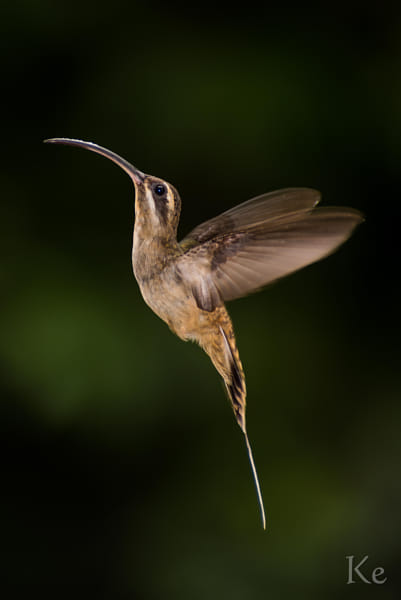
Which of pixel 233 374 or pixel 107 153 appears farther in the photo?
pixel 233 374

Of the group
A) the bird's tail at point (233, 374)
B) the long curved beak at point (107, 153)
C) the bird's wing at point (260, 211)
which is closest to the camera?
the long curved beak at point (107, 153)

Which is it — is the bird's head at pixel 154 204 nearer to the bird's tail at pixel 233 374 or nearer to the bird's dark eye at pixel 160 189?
the bird's dark eye at pixel 160 189

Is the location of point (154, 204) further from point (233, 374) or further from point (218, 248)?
point (233, 374)

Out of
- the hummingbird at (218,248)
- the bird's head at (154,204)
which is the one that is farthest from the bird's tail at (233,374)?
the bird's head at (154,204)

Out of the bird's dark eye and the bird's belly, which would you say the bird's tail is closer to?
the bird's belly

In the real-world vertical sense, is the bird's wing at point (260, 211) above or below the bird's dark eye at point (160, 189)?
below

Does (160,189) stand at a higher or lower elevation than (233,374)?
higher

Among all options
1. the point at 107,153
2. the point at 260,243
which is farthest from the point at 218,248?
the point at 107,153

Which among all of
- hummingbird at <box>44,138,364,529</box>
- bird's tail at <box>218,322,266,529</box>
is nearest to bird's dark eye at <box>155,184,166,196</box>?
hummingbird at <box>44,138,364,529</box>
